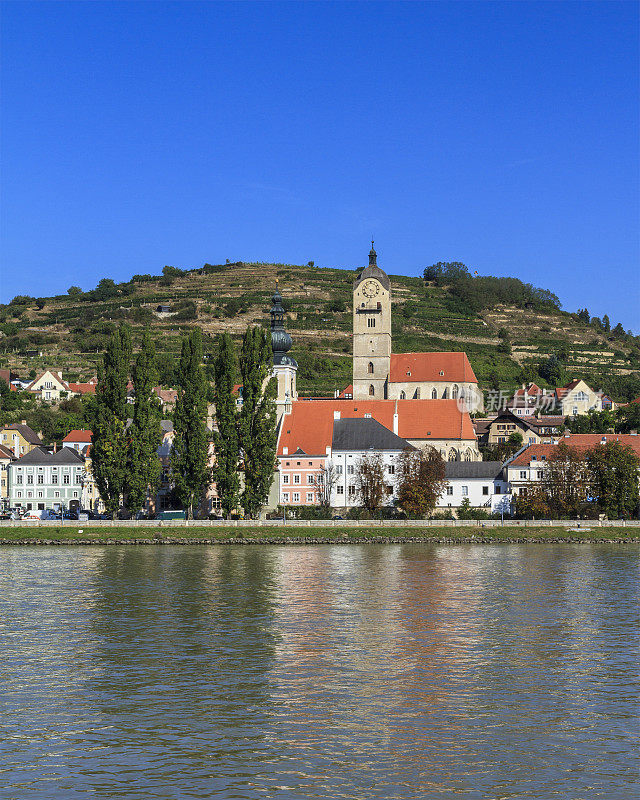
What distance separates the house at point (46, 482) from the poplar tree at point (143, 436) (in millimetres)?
22179

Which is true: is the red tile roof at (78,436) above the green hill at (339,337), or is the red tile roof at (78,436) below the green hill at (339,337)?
below

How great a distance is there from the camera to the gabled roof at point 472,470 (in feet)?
268

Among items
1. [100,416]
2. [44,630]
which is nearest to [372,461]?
[100,416]

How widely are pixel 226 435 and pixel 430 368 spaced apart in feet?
144

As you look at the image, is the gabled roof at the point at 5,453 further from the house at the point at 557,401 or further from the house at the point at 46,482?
the house at the point at 557,401

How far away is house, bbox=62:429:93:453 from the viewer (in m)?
101

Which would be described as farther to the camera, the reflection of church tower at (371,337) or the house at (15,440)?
the reflection of church tower at (371,337)

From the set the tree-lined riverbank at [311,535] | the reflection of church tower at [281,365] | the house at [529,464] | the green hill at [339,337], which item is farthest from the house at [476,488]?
the green hill at [339,337]

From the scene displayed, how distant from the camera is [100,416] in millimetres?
69188

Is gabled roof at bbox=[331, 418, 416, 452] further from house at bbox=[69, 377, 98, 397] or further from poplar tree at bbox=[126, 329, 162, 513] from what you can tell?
house at bbox=[69, 377, 98, 397]

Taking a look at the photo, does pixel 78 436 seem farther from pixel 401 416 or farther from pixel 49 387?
pixel 49 387

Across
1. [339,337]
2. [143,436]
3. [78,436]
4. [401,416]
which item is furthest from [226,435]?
[339,337]

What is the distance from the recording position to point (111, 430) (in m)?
68.6

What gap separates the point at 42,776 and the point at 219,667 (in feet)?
30.8
